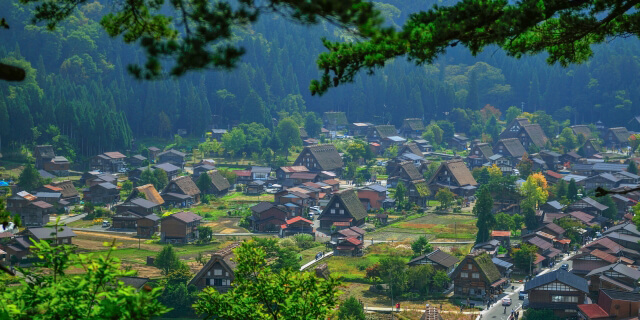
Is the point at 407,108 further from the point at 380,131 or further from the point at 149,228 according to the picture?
the point at 149,228

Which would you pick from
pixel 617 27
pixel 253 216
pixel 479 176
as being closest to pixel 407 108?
pixel 479 176

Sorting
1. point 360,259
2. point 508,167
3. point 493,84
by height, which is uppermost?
point 493,84

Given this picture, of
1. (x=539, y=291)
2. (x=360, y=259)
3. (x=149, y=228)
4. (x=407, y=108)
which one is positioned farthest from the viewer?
(x=407, y=108)

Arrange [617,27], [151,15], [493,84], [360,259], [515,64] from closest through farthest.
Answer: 1. [151,15]
2. [617,27]
3. [360,259]
4. [493,84]
5. [515,64]

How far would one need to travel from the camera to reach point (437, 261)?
29797mm

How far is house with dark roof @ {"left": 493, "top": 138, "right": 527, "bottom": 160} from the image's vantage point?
207 feet

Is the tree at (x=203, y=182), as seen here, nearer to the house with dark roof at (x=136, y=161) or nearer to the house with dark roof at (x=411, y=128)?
the house with dark roof at (x=136, y=161)

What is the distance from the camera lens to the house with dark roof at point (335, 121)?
80.3 m

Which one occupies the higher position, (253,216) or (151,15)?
(151,15)

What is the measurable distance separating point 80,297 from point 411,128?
68.2 m

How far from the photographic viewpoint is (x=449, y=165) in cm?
4906

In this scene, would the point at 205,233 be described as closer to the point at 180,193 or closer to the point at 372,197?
the point at 180,193

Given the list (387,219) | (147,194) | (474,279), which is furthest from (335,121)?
(474,279)

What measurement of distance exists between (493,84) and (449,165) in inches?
1773
